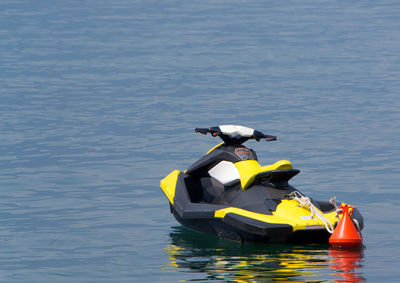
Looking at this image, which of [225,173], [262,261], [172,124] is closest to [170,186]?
[225,173]

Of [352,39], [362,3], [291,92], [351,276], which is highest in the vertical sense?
[362,3]

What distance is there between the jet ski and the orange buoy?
0.38ft

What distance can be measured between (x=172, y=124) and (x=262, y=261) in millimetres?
11369

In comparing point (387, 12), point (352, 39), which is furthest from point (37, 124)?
point (387, 12)

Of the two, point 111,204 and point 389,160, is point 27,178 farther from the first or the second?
point 389,160

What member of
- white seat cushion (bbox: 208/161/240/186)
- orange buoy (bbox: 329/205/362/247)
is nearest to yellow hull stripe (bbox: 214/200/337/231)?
orange buoy (bbox: 329/205/362/247)

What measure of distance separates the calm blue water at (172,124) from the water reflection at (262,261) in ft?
0.10

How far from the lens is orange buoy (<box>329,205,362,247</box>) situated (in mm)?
13734

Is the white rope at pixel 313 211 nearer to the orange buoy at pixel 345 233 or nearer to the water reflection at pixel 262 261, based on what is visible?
the orange buoy at pixel 345 233

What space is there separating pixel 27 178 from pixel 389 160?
6.67 m

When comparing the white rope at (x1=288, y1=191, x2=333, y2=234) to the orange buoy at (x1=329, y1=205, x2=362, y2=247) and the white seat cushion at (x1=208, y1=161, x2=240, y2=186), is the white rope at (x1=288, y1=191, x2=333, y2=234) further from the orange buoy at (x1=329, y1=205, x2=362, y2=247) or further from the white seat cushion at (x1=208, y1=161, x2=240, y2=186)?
the white seat cushion at (x1=208, y1=161, x2=240, y2=186)

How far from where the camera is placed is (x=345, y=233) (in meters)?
13.7

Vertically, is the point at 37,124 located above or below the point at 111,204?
above

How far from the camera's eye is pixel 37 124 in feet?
81.5
